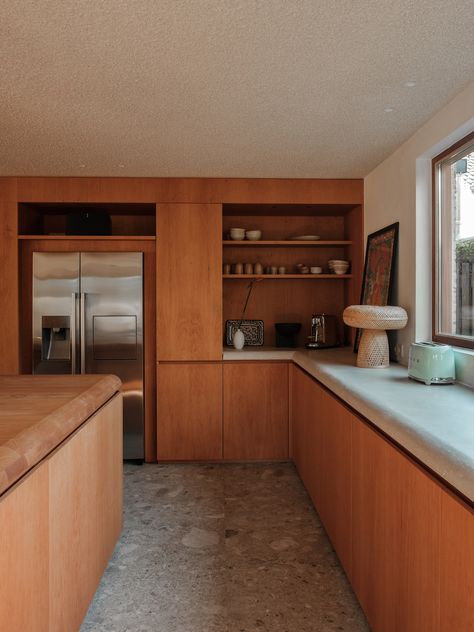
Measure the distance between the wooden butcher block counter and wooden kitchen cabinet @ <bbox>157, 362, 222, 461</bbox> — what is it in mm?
1549

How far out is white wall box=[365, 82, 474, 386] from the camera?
8.09ft

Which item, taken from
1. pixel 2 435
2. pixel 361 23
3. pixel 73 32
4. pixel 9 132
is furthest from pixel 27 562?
pixel 9 132

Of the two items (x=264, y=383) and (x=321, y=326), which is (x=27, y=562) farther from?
(x=321, y=326)

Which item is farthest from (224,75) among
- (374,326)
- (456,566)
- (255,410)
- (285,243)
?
(255,410)

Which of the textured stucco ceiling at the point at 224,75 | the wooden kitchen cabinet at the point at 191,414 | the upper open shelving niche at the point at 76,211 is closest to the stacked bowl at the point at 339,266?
the textured stucco ceiling at the point at 224,75

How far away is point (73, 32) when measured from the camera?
1.86 m

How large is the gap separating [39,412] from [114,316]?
248cm

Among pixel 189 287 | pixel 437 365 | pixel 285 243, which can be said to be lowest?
pixel 437 365

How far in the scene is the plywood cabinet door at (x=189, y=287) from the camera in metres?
4.07

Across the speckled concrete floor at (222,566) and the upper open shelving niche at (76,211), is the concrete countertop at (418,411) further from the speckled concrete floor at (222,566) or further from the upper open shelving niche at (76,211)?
the upper open shelving niche at (76,211)

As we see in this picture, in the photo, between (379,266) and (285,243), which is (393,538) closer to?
(379,266)

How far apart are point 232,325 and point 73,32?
3050 mm

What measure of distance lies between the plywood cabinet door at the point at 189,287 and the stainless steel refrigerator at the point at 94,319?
196mm

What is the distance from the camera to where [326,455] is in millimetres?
2738
